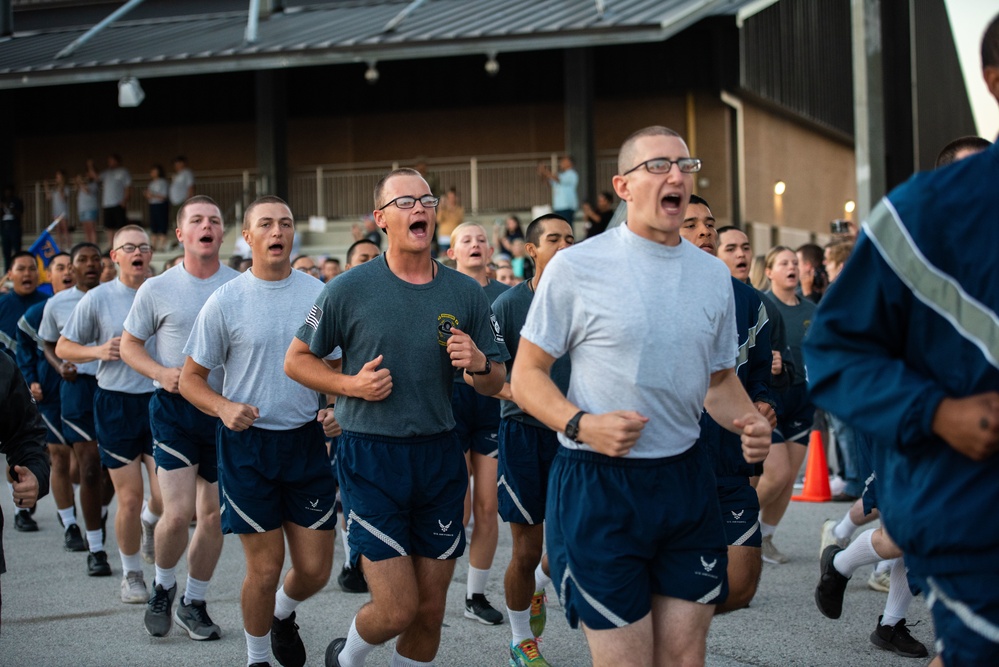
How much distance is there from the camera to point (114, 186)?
1037 inches

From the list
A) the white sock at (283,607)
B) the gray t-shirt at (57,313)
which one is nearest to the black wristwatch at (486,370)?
the white sock at (283,607)

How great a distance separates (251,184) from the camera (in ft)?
97.8

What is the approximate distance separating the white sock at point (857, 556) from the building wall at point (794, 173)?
24.1 metres

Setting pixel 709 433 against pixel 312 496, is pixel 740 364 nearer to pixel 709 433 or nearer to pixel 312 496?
pixel 709 433

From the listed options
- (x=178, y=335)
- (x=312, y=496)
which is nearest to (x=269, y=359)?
(x=312, y=496)

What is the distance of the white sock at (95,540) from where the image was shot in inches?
354

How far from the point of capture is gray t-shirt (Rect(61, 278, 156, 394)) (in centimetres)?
848

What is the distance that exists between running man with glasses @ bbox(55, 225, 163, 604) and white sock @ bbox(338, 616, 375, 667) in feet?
10.2

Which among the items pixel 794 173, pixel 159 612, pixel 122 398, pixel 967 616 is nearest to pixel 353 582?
pixel 159 612

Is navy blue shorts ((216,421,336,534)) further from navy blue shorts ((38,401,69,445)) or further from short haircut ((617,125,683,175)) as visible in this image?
navy blue shorts ((38,401,69,445))

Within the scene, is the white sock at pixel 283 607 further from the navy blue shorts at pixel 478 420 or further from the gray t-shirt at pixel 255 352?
the navy blue shorts at pixel 478 420

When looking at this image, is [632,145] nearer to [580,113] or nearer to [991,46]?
[991,46]

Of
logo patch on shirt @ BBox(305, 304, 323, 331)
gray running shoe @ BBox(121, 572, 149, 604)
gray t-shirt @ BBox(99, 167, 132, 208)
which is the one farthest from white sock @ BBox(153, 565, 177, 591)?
gray t-shirt @ BBox(99, 167, 132, 208)

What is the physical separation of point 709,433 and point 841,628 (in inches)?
74.6
